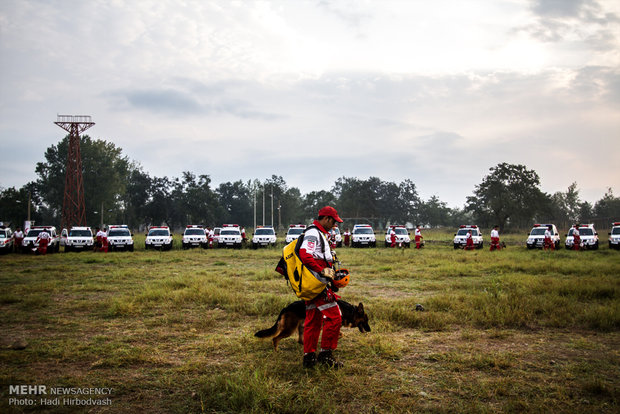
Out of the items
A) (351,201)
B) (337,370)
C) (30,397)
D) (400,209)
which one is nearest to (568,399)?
(337,370)

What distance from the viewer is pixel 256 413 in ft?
12.1

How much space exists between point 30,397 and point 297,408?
2689 mm

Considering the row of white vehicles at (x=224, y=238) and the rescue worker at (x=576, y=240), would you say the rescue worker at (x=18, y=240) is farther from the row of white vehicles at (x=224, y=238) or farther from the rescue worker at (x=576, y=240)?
the rescue worker at (x=576, y=240)

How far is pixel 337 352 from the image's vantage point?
5.66 metres

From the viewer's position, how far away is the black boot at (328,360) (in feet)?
16.0

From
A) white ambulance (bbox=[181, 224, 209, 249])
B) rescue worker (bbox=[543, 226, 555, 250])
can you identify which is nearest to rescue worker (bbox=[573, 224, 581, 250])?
rescue worker (bbox=[543, 226, 555, 250])

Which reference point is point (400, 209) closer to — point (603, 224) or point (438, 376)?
point (603, 224)

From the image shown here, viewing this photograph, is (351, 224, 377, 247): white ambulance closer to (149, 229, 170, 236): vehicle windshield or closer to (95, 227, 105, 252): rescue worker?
(149, 229, 170, 236): vehicle windshield

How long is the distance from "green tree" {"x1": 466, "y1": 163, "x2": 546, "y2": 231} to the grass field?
55972 millimetres

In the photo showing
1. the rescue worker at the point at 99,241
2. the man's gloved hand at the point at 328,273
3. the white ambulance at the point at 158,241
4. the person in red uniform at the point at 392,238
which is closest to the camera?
the man's gloved hand at the point at 328,273

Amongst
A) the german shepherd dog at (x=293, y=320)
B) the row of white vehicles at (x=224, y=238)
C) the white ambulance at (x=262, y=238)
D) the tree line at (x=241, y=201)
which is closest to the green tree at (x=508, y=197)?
the tree line at (x=241, y=201)

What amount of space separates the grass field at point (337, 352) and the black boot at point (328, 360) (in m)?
0.19

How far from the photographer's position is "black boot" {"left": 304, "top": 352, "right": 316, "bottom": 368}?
489cm

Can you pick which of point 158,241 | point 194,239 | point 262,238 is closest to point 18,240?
point 158,241
